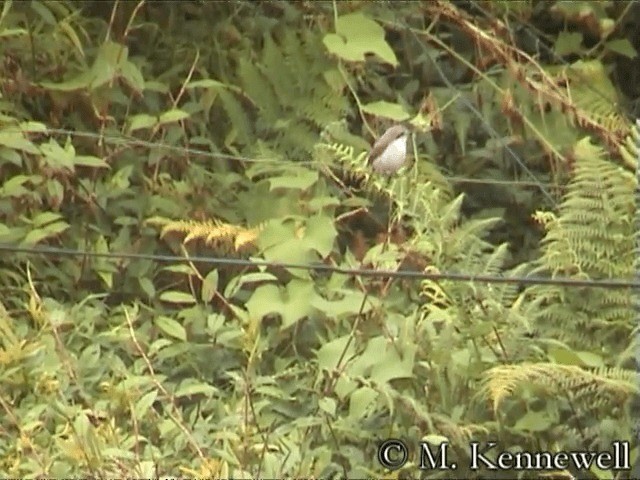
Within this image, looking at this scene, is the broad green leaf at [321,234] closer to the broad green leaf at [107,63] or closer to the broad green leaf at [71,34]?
the broad green leaf at [107,63]

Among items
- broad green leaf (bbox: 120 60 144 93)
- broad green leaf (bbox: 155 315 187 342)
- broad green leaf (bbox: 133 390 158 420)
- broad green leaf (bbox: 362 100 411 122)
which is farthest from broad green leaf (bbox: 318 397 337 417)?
broad green leaf (bbox: 120 60 144 93)

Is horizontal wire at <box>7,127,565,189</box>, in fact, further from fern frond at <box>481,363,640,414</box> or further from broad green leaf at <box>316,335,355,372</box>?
fern frond at <box>481,363,640,414</box>

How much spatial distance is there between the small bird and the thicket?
45mm

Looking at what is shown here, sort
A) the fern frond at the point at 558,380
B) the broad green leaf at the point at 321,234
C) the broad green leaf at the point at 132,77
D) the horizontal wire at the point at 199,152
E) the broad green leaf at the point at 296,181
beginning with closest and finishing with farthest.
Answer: the fern frond at the point at 558,380, the broad green leaf at the point at 321,234, the broad green leaf at the point at 296,181, the horizontal wire at the point at 199,152, the broad green leaf at the point at 132,77

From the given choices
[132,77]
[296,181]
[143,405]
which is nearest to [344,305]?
[296,181]

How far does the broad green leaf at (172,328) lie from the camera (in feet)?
11.5

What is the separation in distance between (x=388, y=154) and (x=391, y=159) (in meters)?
0.02

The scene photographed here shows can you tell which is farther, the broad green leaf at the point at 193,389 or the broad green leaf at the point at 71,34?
the broad green leaf at the point at 71,34

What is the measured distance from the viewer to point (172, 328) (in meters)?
3.53

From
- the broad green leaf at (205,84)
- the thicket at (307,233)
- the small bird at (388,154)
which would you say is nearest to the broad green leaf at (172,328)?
the thicket at (307,233)

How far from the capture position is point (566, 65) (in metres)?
4.38

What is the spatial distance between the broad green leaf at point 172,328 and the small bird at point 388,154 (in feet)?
2.35

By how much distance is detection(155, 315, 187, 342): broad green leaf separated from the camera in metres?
3.52

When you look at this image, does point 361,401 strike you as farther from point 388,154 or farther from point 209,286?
point 388,154
